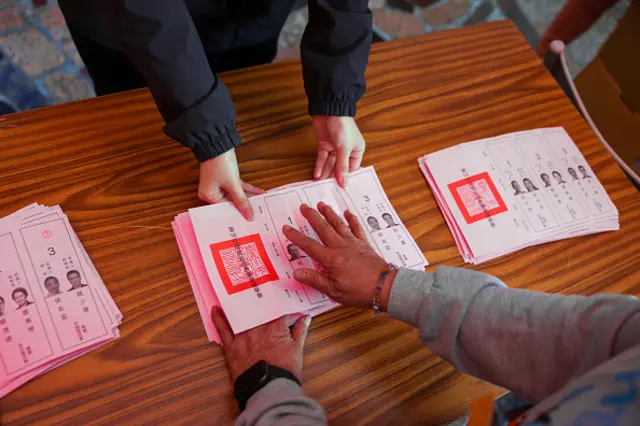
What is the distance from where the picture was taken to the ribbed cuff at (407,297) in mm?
669

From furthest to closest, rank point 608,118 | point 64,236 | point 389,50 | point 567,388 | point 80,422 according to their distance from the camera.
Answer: point 608,118
point 389,50
point 64,236
point 80,422
point 567,388

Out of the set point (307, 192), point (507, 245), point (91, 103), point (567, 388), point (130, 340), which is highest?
point (91, 103)

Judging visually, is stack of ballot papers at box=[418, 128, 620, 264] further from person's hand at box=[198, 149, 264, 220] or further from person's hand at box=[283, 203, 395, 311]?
person's hand at box=[198, 149, 264, 220]

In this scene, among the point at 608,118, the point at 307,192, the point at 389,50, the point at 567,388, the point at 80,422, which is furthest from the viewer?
the point at 608,118

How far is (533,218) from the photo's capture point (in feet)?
2.84

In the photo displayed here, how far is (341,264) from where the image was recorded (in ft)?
2.29

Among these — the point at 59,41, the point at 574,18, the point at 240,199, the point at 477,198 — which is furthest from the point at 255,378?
the point at 574,18

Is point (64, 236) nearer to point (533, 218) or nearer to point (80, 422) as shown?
point (80, 422)

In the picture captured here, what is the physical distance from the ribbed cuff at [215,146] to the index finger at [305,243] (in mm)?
154

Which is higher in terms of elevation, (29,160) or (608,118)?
(29,160)

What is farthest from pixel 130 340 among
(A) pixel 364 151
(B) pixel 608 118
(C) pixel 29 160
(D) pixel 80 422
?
(B) pixel 608 118

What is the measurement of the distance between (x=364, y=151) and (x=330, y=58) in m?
0.19

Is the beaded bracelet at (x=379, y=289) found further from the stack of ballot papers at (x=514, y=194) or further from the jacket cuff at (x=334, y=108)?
the jacket cuff at (x=334, y=108)

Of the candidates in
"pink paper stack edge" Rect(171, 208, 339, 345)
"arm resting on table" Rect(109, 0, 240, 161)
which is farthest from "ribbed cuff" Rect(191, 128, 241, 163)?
"pink paper stack edge" Rect(171, 208, 339, 345)
